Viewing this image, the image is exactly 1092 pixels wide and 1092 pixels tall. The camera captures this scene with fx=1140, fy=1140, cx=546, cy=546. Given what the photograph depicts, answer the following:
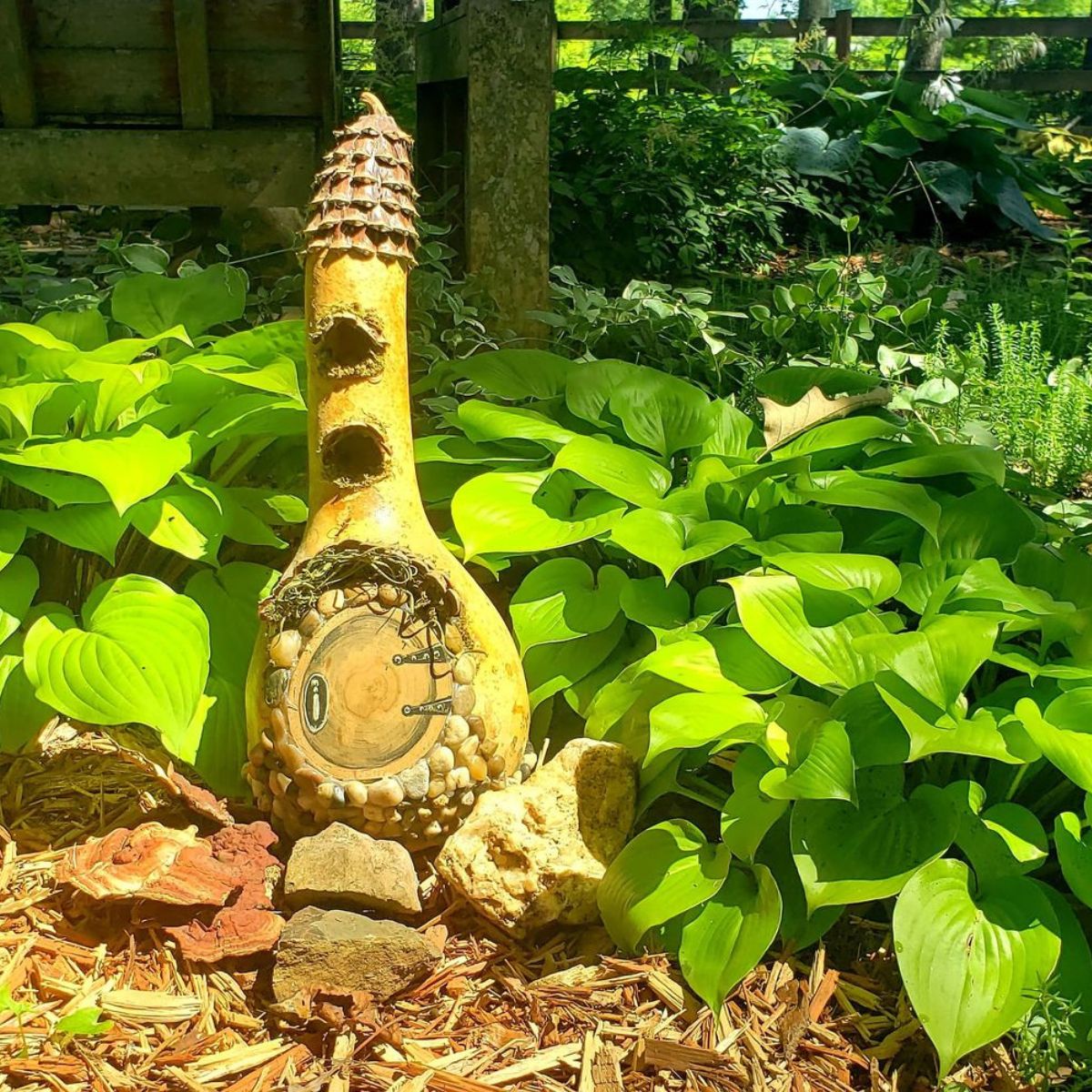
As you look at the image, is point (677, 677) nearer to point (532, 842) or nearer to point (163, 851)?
point (532, 842)

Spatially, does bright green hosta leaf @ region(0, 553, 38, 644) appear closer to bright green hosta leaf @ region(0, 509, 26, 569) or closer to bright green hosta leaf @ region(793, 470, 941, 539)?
bright green hosta leaf @ region(0, 509, 26, 569)

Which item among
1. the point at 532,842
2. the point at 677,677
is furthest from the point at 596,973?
the point at 677,677

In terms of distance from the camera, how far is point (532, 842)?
6.38 feet

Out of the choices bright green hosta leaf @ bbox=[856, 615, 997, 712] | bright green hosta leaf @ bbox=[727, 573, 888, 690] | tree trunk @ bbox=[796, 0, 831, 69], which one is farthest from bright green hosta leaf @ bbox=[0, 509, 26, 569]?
tree trunk @ bbox=[796, 0, 831, 69]

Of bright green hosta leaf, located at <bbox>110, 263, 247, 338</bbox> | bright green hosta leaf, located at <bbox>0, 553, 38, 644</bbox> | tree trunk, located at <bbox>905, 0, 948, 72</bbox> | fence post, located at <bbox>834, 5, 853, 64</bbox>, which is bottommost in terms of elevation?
bright green hosta leaf, located at <bbox>0, 553, 38, 644</bbox>

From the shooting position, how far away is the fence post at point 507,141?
3.50 m

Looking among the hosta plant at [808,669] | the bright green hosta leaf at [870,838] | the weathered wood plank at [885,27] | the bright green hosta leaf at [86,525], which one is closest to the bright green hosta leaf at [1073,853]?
the hosta plant at [808,669]

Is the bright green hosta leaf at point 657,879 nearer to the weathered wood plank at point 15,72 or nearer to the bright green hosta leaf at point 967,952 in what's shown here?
the bright green hosta leaf at point 967,952

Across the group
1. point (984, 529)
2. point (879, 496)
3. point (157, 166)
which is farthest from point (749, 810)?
point (157, 166)

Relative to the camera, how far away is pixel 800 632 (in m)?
1.97

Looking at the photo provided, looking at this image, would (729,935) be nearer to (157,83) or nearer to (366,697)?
(366,697)

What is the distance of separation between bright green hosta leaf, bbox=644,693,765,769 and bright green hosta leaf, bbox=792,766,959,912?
0.15 metres

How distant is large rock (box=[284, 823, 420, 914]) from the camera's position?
72.4 inches

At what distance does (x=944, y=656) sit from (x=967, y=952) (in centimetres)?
43
